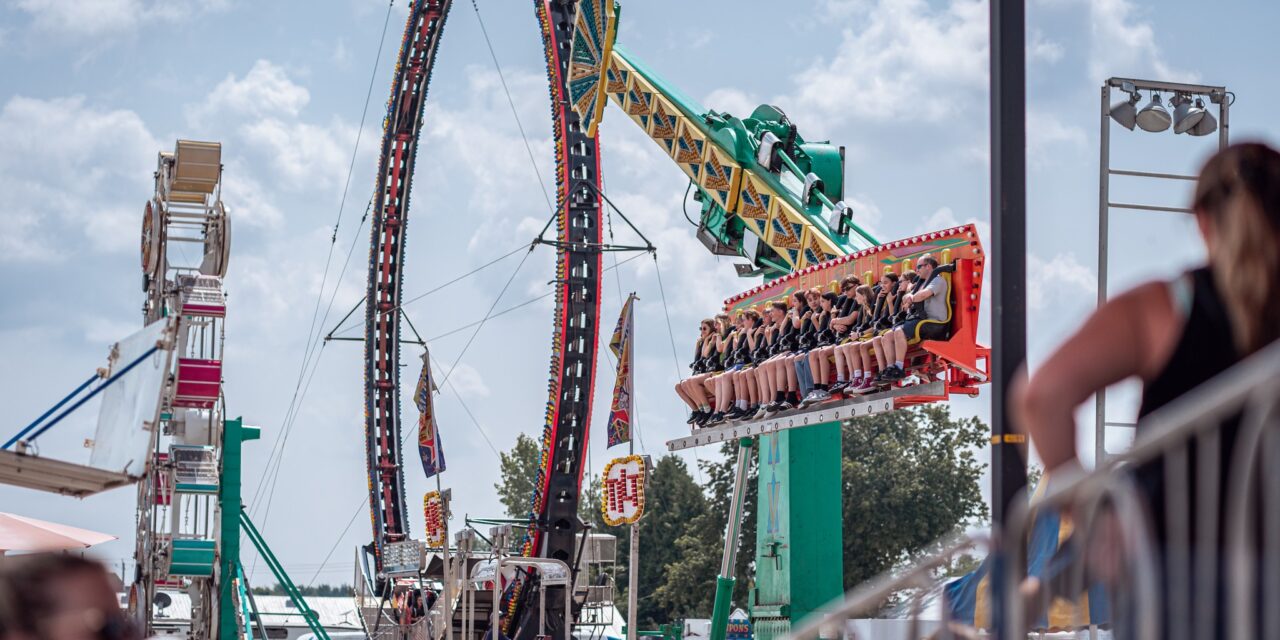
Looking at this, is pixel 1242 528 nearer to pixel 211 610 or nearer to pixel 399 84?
pixel 211 610

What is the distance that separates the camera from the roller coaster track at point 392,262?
29.1 m

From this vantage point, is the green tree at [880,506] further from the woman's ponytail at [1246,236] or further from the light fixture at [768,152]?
the woman's ponytail at [1246,236]

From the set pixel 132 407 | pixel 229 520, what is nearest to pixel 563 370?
pixel 229 520

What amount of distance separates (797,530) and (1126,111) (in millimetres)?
8564

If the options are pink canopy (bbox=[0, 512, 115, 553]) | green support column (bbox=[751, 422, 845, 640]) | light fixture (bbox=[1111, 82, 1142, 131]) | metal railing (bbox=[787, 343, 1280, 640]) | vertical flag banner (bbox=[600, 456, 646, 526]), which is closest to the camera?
metal railing (bbox=[787, 343, 1280, 640])

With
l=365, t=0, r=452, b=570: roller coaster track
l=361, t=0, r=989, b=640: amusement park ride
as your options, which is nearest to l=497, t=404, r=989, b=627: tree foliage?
l=365, t=0, r=452, b=570: roller coaster track

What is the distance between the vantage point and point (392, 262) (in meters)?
29.9

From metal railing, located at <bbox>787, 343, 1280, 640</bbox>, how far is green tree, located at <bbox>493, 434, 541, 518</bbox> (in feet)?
192

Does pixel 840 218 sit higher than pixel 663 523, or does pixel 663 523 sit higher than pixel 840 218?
pixel 840 218

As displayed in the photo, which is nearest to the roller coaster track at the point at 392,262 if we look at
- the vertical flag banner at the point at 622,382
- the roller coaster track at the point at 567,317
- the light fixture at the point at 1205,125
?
the roller coaster track at the point at 567,317

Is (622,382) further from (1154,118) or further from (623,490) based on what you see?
(1154,118)

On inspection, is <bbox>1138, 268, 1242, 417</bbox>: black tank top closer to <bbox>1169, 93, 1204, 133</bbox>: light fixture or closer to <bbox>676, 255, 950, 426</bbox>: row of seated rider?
<bbox>1169, 93, 1204, 133</bbox>: light fixture

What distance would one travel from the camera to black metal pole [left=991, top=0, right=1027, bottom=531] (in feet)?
17.1

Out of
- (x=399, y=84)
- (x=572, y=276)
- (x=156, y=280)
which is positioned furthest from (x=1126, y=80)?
(x=399, y=84)
